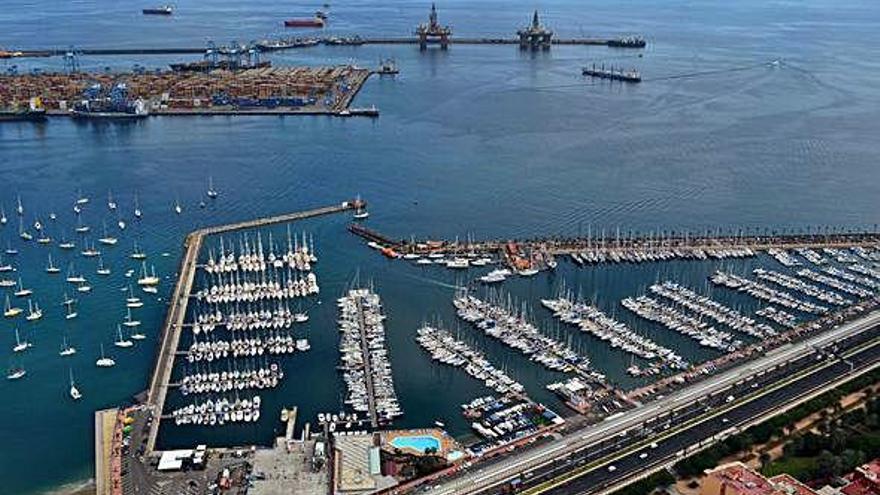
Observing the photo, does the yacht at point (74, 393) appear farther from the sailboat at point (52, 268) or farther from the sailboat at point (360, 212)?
the sailboat at point (360, 212)

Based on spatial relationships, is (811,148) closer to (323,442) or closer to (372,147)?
(372,147)

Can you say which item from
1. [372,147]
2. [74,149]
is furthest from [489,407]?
[74,149]

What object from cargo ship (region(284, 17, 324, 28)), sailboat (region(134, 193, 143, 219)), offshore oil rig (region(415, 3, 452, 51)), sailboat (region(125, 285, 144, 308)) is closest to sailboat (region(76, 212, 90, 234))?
sailboat (region(134, 193, 143, 219))

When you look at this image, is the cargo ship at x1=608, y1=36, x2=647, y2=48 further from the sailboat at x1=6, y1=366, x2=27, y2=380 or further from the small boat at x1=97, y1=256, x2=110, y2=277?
the sailboat at x1=6, y1=366, x2=27, y2=380

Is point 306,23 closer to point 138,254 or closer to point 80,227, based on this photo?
point 80,227

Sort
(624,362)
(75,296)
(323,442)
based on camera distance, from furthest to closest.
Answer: (75,296), (624,362), (323,442)

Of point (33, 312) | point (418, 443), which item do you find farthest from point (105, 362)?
point (418, 443)

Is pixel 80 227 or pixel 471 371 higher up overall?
pixel 80 227
